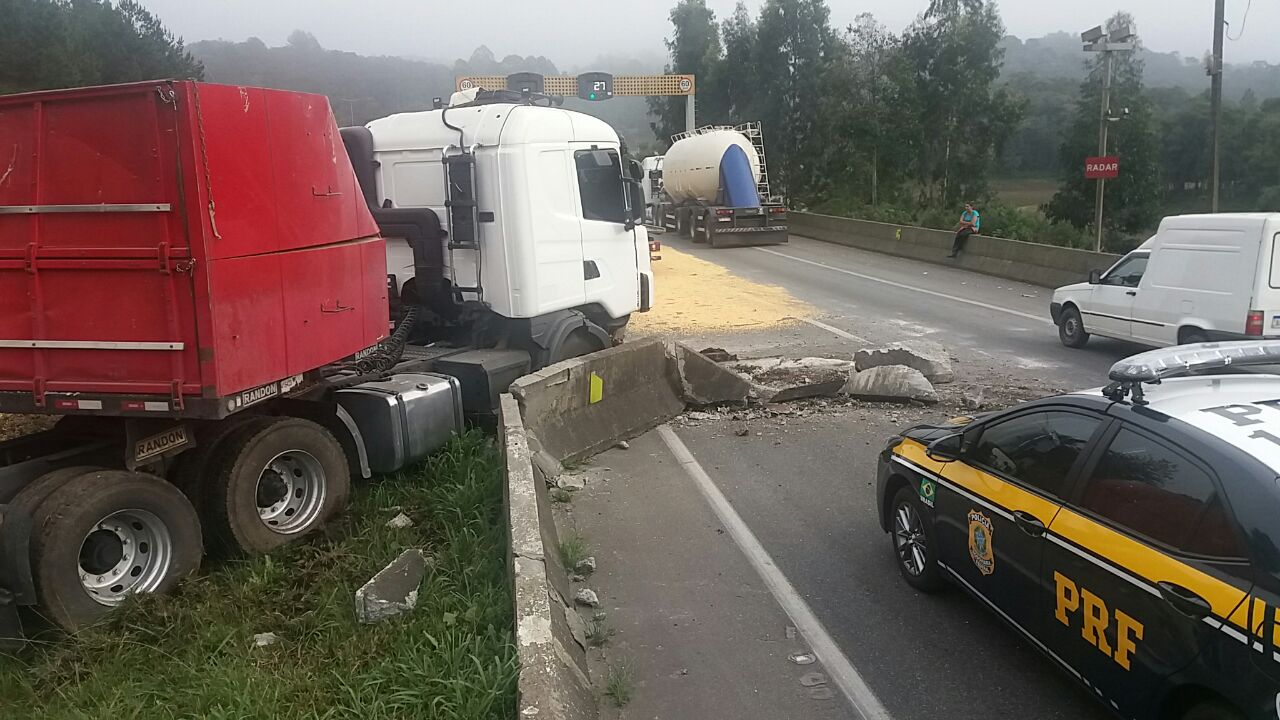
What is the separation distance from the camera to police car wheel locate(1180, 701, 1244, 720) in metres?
3.16

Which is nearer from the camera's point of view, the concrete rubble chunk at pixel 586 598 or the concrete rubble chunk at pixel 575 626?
the concrete rubble chunk at pixel 575 626

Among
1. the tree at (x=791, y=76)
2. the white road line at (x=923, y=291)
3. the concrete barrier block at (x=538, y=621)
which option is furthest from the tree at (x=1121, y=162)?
the concrete barrier block at (x=538, y=621)

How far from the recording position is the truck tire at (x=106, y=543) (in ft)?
15.3

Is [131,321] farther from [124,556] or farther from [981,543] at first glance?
[981,543]

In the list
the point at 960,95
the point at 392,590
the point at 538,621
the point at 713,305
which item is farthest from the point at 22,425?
the point at 960,95

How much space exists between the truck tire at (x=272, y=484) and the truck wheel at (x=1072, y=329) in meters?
10.2

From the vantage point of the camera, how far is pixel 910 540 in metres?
5.56

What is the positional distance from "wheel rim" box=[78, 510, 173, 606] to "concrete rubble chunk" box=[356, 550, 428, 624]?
115cm

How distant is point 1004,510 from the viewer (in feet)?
14.9

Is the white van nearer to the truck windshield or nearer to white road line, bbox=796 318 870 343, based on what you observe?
white road line, bbox=796 318 870 343

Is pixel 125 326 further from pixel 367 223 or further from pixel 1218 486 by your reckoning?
pixel 1218 486

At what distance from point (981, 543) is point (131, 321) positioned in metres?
4.55

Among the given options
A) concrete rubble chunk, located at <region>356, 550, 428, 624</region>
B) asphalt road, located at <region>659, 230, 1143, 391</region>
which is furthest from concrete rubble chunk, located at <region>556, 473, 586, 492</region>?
asphalt road, located at <region>659, 230, 1143, 391</region>

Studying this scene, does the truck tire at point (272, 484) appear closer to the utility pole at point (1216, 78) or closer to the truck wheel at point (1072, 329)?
the truck wheel at point (1072, 329)
